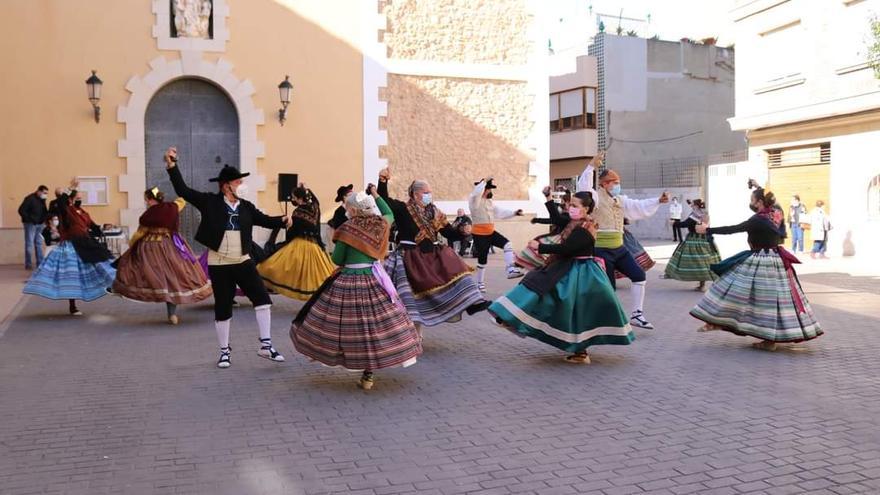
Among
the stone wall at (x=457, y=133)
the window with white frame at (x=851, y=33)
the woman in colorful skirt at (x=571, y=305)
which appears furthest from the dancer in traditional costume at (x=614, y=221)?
the window with white frame at (x=851, y=33)

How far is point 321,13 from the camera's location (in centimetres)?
1847

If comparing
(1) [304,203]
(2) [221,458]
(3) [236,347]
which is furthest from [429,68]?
(2) [221,458]

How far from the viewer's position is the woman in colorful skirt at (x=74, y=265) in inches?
398

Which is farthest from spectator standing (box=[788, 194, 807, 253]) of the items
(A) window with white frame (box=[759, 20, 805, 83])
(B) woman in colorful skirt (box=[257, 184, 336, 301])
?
(B) woman in colorful skirt (box=[257, 184, 336, 301])

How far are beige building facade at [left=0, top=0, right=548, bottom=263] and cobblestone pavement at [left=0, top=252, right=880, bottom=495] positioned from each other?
30.0 feet

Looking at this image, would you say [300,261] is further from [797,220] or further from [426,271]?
[797,220]

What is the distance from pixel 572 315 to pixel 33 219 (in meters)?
12.7

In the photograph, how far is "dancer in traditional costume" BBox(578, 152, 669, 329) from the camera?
29.1ft

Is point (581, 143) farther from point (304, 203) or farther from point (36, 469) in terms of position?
point (36, 469)

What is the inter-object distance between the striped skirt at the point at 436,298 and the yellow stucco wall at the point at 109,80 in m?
10.7

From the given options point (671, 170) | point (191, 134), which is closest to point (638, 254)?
point (191, 134)

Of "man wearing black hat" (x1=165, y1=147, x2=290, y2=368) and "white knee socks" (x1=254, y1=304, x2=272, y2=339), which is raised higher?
"man wearing black hat" (x1=165, y1=147, x2=290, y2=368)

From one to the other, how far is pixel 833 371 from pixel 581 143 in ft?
90.3

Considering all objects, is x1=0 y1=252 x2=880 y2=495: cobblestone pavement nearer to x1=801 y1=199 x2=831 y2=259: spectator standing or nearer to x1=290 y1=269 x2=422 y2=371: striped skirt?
x1=290 y1=269 x2=422 y2=371: striped skirt
